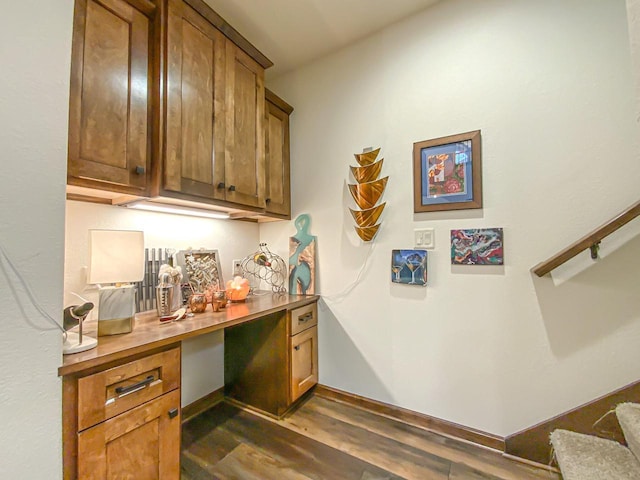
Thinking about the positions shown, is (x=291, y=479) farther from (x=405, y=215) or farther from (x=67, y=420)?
(x=405, y=215)

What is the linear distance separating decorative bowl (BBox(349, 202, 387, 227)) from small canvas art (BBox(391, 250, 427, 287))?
264mm

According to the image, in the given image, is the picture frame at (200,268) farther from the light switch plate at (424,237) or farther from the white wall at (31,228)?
the light switch plate at (424,237)

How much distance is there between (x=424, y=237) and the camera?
5.58 ft

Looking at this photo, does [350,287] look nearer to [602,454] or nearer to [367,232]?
[367,232]

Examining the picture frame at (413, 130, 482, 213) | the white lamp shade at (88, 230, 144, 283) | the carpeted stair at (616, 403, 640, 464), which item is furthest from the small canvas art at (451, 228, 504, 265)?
the white lamp shade at (88, 230, 144, 283)

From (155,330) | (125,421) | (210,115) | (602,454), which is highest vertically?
(210,115)

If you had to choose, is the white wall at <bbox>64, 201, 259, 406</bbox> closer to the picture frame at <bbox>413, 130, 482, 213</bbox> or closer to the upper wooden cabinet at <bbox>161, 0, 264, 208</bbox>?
the upper wooden cabinet at <bbox>161, 0, 264, 208</bbox>

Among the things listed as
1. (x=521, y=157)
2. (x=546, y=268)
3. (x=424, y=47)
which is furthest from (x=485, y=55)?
(x=546, y=268)

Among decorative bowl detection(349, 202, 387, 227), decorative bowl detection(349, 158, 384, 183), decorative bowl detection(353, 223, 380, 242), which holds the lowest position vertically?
decorative bowl detection(353, 223, 380, 242)

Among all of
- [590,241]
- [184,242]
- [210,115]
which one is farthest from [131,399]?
[590,241]

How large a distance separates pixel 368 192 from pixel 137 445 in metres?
1.77

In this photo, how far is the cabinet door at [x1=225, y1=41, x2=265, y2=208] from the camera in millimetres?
1630

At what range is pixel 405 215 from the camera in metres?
1.77

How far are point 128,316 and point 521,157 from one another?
214 cm
